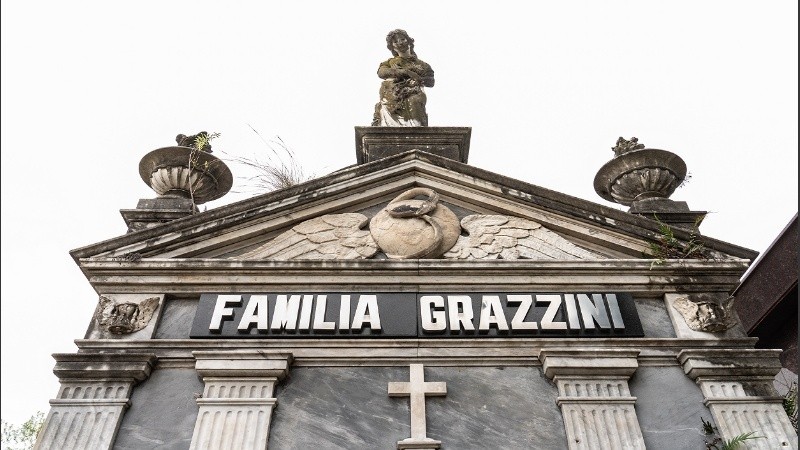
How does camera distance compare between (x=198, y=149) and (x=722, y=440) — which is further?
(x=198, y=149)

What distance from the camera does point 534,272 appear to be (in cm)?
676

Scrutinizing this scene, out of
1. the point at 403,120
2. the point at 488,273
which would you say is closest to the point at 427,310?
the point at 488,273

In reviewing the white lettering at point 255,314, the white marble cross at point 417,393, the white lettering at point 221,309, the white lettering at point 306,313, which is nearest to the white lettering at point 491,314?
the white marble cross at point 417,393

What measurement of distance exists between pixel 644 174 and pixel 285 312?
4.47m

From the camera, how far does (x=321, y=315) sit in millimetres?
6391

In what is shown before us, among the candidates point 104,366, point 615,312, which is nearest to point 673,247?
point 615,312

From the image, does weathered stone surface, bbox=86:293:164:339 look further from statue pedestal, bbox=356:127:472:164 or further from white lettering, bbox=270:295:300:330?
statue pedestal, bbox=356:127:472:164

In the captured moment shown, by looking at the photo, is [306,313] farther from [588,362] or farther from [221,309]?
[588,362]

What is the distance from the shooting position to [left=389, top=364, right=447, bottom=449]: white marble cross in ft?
18.4

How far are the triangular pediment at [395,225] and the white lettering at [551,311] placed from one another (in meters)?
0.55

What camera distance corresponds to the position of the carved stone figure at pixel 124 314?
20.5 ft

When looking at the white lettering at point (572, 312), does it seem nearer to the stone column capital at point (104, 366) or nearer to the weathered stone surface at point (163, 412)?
the weathered stone surface at point (163, 412)

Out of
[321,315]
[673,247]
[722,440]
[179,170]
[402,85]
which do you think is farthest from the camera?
[402,85]

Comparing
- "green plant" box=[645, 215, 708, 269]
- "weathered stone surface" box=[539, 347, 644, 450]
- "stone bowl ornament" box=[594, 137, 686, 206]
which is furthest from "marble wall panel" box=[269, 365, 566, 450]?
"stone bowl ornament" box=[594, 137, 686, 206]
